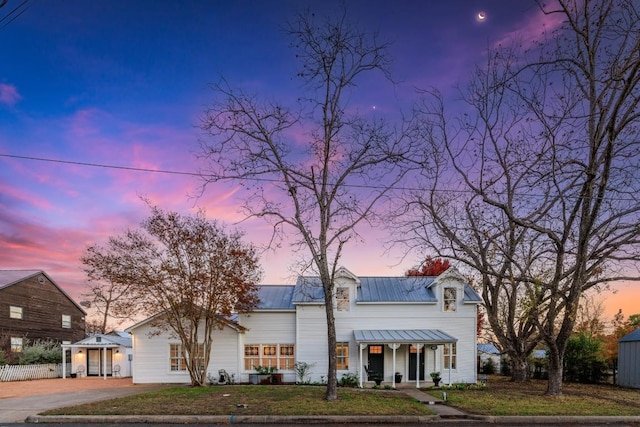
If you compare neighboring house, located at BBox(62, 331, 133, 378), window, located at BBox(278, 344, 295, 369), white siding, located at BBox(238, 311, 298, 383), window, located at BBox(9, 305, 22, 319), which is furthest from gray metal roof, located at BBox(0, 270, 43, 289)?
window, located at BBox(278, 344, 295, 369)

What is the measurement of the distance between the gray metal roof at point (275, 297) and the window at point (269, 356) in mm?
2077

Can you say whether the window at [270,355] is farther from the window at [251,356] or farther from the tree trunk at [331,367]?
the tree trunk at [331,367]

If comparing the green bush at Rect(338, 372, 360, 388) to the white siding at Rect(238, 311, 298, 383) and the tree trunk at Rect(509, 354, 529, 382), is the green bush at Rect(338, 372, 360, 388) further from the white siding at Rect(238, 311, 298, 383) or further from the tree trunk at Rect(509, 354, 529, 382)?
the tree trunk at Rect(509, 354, 529, 382)

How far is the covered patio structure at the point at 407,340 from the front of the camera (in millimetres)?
22234

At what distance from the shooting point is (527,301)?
20688 millimetres

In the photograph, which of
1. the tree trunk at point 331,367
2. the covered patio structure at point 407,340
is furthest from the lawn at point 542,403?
the covered patio structure at point 407,340

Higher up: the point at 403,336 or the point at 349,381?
the point at 403,336

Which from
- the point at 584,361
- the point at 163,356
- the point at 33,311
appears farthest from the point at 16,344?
the point at 584,361

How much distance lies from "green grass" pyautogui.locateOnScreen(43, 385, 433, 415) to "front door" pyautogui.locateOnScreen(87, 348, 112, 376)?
1744cm

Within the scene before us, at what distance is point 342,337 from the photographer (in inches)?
968

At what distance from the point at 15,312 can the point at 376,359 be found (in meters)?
29.0

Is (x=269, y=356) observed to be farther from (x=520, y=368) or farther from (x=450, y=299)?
(x=520, y=368)

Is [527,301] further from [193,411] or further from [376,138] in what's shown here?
[193,411]

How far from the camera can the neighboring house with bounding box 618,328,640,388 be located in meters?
22.3
